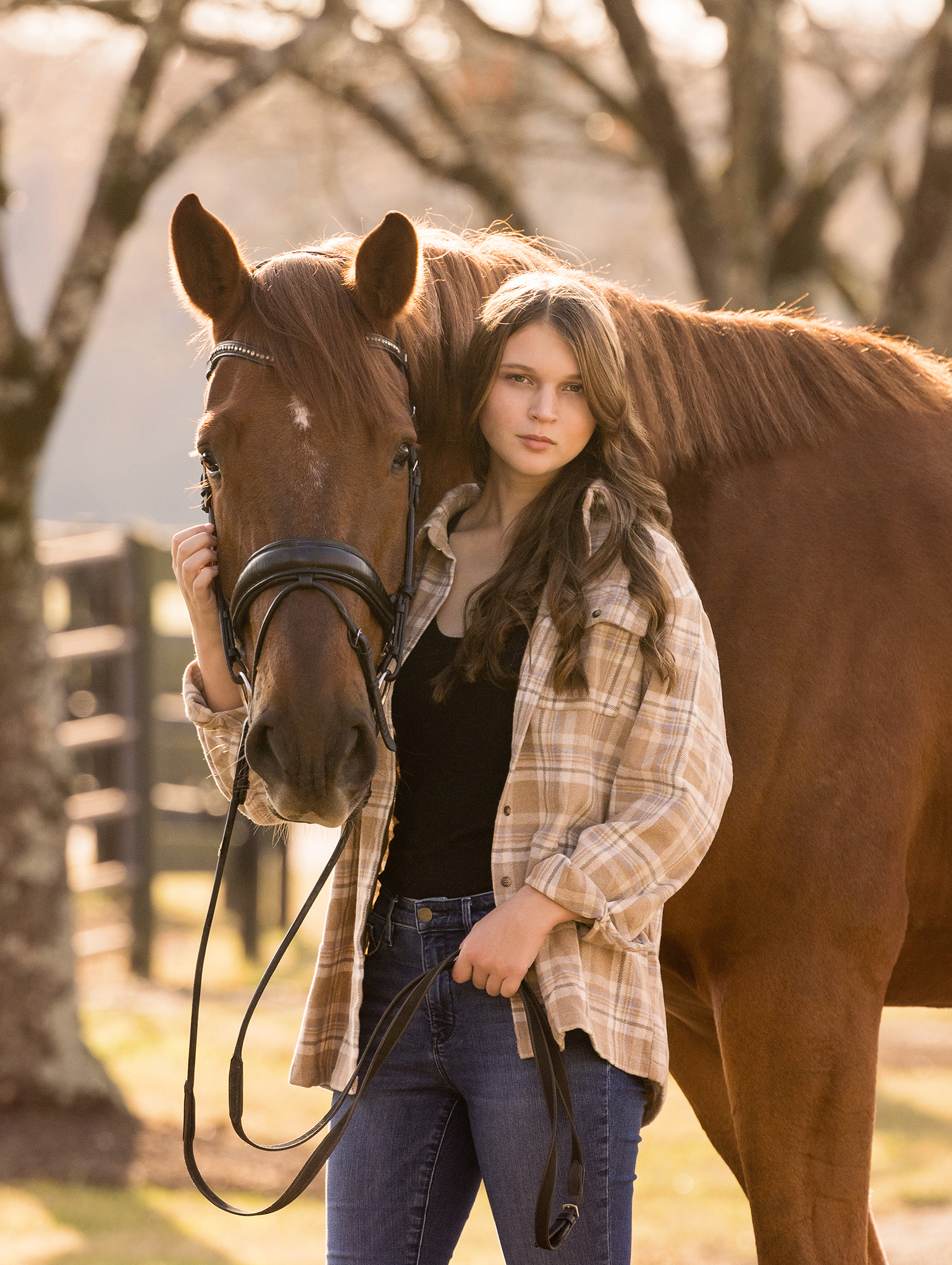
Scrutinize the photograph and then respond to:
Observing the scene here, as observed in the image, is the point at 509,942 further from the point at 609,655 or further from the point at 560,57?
the point at 560,57

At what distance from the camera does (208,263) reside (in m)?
1.96

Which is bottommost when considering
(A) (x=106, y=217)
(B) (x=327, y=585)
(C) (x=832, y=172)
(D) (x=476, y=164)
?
(B) (x=327, y=585)

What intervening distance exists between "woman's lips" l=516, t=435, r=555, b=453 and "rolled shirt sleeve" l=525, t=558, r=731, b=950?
0.28m

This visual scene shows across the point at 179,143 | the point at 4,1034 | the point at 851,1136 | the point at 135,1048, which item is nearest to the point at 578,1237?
the point at 851,1136

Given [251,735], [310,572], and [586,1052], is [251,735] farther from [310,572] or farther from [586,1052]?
[586,1052]

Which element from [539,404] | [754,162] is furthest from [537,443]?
[754,162]

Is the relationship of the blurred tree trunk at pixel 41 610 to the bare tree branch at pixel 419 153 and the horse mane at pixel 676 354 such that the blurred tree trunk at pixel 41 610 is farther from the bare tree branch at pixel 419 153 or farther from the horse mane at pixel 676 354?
the bare tree branch at pixel 419 153

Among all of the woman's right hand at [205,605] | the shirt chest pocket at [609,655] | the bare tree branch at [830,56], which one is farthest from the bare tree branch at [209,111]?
the bare tree branch at [830,56]

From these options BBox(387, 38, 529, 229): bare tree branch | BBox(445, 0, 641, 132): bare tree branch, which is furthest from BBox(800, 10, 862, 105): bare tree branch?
BBox(387, 38, 529, 229): bare tree branch

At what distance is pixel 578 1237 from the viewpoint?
1.74 m

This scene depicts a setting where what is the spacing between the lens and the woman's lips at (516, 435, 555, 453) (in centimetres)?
192

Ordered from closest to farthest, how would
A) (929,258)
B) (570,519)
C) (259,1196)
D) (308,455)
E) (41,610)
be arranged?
(308,455), (570,519), (259,1196), (41,610), (929,258)

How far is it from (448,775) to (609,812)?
24 centimetres

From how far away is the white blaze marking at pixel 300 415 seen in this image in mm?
1826
